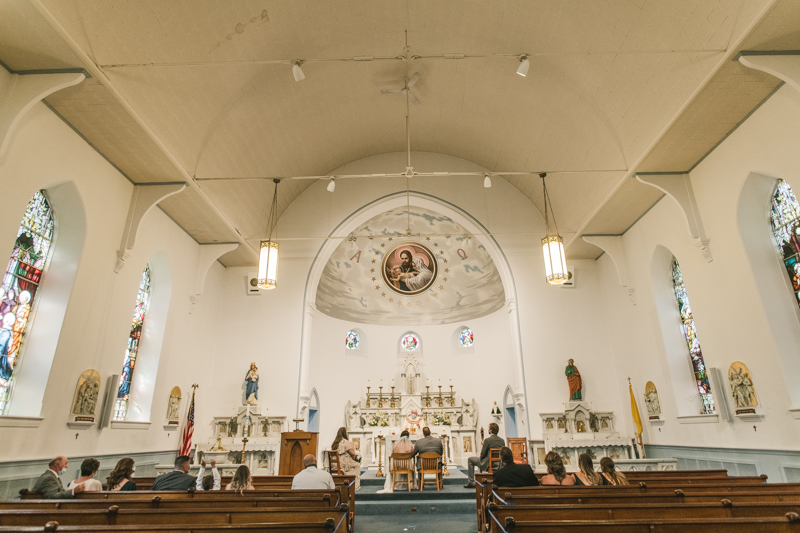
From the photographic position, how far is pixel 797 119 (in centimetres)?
574

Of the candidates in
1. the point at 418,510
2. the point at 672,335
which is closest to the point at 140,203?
the point at 418,510

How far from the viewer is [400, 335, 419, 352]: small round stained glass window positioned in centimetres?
1631

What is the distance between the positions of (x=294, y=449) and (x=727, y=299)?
7926mm

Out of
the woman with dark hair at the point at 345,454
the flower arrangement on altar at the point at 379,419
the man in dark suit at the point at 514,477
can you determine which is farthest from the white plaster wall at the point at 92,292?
the flower arrangement on altar at the point at 379,419

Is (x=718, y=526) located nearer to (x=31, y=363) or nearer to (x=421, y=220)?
(x=31, y=363)

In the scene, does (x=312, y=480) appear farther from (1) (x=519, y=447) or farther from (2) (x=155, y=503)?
(1) (x=519, y=447)

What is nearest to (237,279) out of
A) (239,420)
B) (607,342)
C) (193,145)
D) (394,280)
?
(239,420)

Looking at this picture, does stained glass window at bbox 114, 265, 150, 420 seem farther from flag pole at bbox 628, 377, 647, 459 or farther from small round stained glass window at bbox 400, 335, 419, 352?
flag pole at bbox 628, 377, 647, 459

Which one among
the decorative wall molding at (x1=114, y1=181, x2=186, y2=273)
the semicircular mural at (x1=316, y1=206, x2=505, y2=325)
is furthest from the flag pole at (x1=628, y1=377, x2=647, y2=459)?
the decorative wall molding at (x1=114, y1=181, x2=186, y2=273)

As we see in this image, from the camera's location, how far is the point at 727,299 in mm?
7137

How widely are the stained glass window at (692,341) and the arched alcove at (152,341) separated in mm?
10017

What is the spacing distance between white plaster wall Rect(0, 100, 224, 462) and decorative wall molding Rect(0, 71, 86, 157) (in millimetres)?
299

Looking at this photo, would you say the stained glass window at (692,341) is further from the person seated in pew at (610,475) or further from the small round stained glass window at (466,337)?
the small round stained glass window at (466,337)

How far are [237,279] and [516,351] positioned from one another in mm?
7409
